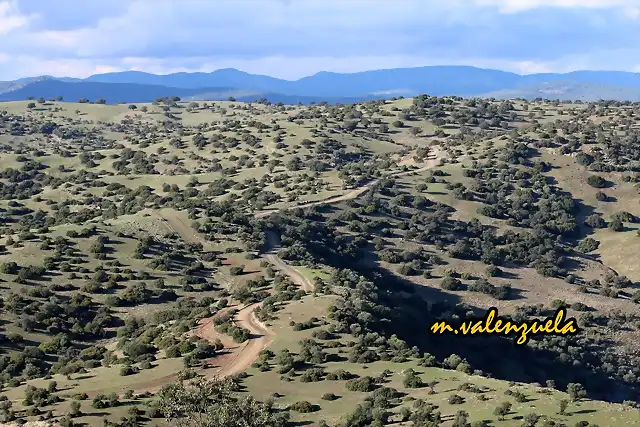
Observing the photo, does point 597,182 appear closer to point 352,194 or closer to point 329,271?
point 352,194

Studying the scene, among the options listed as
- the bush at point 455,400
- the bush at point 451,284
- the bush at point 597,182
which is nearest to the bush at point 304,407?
the bush at point 455,400

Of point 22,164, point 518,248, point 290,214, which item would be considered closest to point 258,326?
point 290,214

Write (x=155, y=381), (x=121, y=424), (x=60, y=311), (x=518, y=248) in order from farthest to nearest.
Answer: (x=518, y=248)
(x=60, y=311)
(x=155, y=381)
(x=121, y=424)

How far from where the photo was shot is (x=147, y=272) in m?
65.9

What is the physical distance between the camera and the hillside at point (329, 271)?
3938cm

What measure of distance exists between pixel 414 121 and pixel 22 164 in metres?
74.6

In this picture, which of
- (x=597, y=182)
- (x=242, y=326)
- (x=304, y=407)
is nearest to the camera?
Answer: (x=304, y=407)

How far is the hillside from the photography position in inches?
1550

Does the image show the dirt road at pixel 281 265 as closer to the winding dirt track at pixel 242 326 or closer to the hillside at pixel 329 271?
the winding dirt track at pixel 242 326

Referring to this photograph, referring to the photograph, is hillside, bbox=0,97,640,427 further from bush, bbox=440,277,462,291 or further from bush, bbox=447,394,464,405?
bush, bbox=447,394,464,405

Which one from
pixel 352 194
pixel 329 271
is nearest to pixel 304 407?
pixel 329 271

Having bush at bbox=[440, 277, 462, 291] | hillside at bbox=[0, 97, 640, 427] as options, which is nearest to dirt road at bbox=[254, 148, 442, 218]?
hillside at bbox=[0, 97, 640, 427]

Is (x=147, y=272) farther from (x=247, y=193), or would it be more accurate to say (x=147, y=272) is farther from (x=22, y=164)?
(x=22, y=164)

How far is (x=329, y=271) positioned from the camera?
222ft
